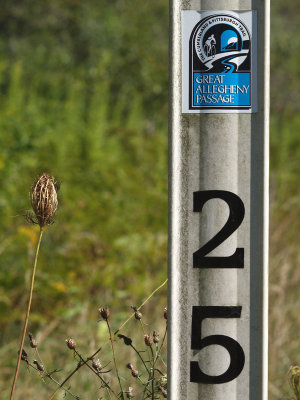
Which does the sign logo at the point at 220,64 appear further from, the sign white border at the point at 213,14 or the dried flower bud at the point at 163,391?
the dried flower bud at the point at 163,391

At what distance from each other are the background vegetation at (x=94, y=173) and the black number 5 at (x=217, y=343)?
21.3 inches

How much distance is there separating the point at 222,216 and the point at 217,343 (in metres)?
0.27

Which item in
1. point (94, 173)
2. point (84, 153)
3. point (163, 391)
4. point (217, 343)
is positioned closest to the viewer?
point (217, 343)

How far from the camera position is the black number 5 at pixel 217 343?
1594 mm

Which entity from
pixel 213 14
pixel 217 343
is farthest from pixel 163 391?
pixel 213 14

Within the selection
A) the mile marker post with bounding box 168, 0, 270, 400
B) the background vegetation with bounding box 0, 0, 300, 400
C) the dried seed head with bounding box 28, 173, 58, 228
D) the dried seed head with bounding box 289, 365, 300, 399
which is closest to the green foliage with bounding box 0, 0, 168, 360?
the background vegetation with bounding box 0, 0, 300, 400

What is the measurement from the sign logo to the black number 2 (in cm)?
19

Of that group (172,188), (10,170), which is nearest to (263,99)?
(172,188)

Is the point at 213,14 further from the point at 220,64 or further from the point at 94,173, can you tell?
the point at 94,173

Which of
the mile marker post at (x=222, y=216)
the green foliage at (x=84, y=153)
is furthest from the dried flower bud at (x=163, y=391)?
the green foliage at (x=84, y=153)

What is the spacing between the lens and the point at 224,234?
1603 mm

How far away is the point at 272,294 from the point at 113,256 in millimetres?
1090

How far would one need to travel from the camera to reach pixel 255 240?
5.24 feet

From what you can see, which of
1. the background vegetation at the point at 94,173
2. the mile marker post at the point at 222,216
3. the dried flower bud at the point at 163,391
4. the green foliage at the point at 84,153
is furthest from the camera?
the green foliage at the point at 84,153
